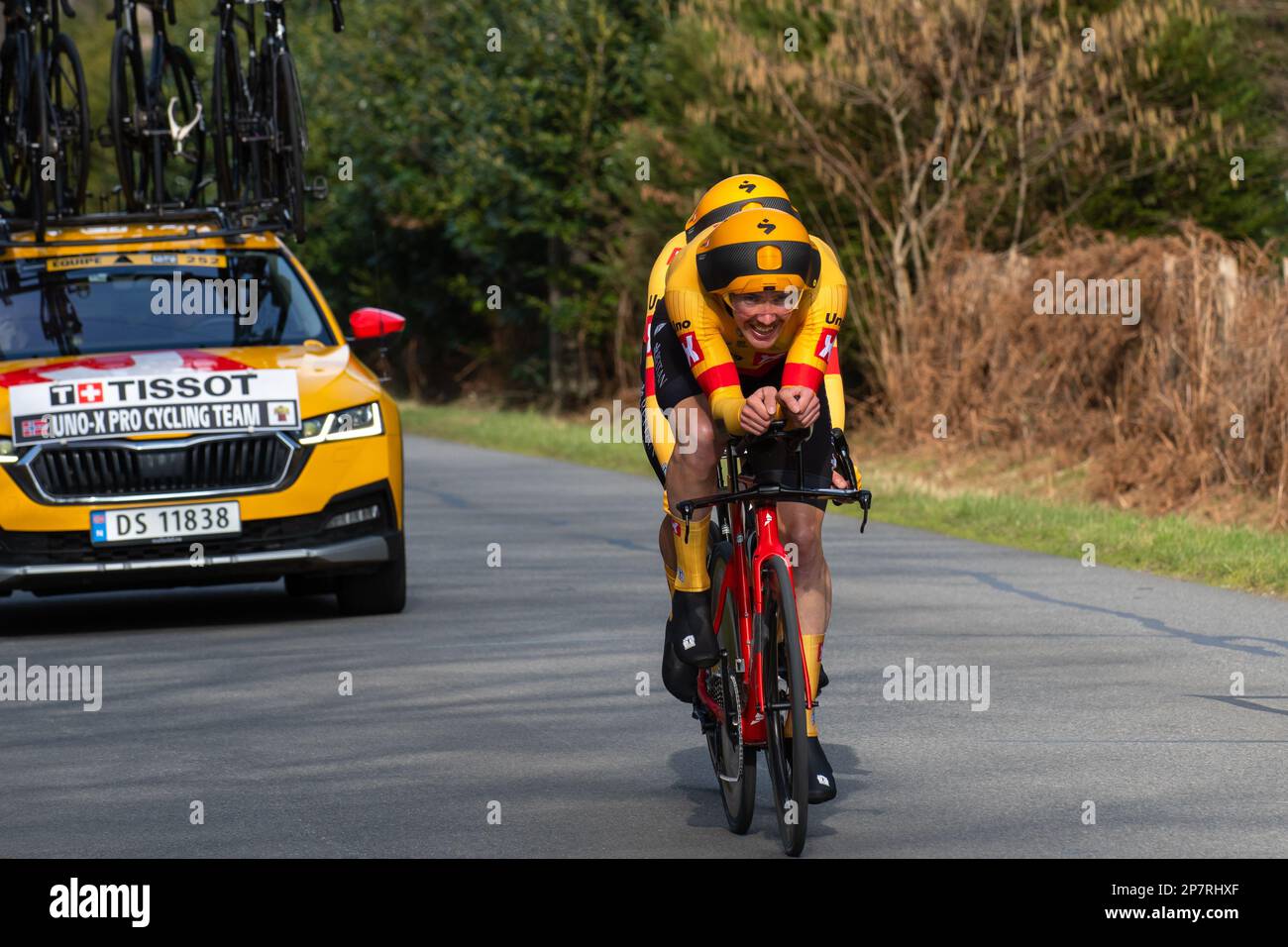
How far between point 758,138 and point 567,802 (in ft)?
64.6

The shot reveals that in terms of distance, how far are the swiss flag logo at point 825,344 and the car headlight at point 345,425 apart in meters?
4.93

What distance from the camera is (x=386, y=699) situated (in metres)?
8.98

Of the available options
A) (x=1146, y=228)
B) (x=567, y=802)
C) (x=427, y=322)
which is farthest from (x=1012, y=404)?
(x=427, y=322)

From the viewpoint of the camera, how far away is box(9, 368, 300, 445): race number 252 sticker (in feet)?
35.3

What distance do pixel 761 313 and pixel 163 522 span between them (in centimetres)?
510

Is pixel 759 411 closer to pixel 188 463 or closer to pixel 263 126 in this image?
pixel 188 463

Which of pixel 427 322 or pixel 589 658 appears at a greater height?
pixel 589 658

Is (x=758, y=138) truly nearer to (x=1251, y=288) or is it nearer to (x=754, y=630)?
(x=1251, y=288)

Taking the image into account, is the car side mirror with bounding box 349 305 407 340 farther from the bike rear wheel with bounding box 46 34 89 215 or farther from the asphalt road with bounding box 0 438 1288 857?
the bike rear wheel with bounding box 46 34 89 215

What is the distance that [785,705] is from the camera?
242 inches

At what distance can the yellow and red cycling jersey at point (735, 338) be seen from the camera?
6402 mm

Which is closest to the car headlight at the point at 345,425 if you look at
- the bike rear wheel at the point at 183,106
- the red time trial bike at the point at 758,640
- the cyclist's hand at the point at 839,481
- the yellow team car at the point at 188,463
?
the yellow team car at the point at 188,463

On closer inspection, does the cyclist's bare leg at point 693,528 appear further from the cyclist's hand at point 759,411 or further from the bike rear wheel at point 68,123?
→ the bike rear wheel at point 68,123

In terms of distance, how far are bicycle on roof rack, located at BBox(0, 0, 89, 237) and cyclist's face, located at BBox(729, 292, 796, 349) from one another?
275 inches
